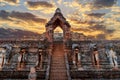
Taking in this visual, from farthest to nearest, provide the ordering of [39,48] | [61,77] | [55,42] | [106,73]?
[55,42] → [39,48] → [106,73] → [61,77]

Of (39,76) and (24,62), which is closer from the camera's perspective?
(39,76)

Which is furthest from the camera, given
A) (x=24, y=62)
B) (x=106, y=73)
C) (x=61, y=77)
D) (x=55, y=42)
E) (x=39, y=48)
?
(x=55, y=42)

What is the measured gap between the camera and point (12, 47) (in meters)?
19.3

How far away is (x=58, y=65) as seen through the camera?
16281 millimetres

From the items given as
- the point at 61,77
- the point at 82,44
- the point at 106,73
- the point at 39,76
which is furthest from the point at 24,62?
the point at 106,73

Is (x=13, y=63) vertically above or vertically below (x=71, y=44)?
below

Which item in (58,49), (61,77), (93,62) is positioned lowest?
(61,77)

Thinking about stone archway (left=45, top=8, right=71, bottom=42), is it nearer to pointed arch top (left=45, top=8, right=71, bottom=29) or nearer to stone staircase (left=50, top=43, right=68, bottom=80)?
pointed arch top (left=45, top=8, right=71, bottom=29)

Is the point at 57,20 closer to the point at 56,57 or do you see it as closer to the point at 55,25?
the point at 55,25

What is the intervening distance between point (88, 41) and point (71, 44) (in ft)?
7.13

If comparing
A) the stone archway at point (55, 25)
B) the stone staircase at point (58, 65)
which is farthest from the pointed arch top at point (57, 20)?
the stone staircase at point (58, 65)

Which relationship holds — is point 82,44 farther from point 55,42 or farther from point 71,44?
point 55,42

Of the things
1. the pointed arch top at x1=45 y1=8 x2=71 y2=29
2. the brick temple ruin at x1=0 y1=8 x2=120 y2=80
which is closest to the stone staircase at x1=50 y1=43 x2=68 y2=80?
the brick temple ruin at x1=0 y1=8 x2=120 y2=80

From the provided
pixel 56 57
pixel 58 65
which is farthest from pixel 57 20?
pixel 58 65
